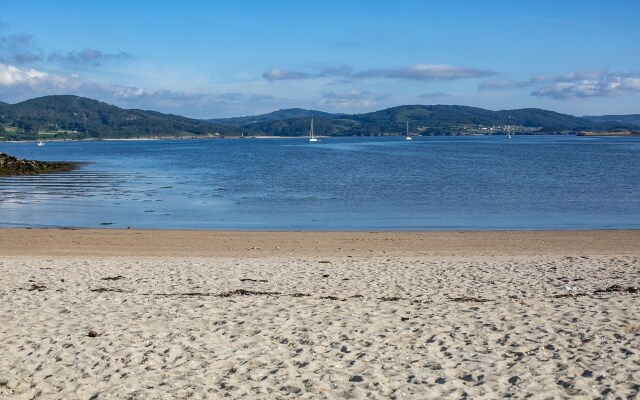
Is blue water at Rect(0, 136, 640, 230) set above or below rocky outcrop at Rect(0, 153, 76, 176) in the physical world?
below

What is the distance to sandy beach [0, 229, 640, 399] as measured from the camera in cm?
822

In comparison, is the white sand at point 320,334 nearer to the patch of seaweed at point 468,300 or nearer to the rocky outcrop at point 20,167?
the patch of seaweed at point 468,300

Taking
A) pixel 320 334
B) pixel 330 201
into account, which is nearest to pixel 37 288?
pixel 320 334

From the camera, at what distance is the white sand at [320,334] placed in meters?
8.18

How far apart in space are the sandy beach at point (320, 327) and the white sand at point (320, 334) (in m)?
0.03

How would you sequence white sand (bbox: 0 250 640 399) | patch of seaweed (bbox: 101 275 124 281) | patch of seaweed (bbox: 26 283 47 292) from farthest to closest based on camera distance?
patch of seaweed (bbox: 101 275 124 281), patch of seaweed (bbox: 26 283 47 292), white sand (bbox: 0 250 640 399)

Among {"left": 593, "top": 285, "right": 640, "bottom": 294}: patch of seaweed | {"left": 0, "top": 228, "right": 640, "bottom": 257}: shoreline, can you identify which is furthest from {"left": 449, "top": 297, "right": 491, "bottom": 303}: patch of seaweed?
{"left": 0, "top": 228, "right": 640, "bottom": 257}: shoreline

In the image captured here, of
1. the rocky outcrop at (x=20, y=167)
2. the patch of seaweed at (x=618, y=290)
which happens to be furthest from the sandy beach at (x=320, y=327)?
the rocky outcrop at (x=20, y=167)

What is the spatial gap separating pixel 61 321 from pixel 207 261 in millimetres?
7793

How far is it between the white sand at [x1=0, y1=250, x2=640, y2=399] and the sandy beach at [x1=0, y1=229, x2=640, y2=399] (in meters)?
0.03

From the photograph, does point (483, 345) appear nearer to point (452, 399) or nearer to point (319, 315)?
point (452, 399)

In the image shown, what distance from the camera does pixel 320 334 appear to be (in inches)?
400

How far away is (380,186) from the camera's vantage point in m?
49.4

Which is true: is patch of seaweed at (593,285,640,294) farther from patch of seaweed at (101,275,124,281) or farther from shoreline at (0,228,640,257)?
patch of seaweed at (101,275,124,281)
